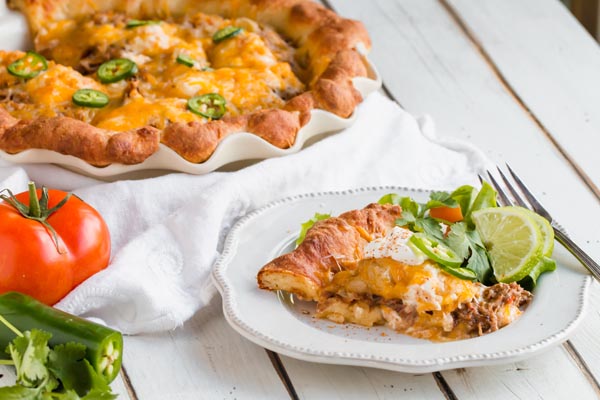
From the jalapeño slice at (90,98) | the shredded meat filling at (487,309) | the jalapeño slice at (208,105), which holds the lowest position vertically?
the jalapeño slice at (90,98)

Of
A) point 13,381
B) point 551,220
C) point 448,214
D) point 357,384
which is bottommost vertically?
point 13,381

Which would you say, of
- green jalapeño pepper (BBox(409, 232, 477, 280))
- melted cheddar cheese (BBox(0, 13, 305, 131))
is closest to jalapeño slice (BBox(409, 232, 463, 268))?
green jalapeño pepper (BBox(409, 232, 477, 280))

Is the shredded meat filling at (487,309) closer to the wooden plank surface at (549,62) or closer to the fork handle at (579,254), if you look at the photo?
the fork handle at (579,254)

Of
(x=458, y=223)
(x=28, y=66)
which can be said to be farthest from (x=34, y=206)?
(x=458, y=223)

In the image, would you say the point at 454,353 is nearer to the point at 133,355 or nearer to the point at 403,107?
the point at 133,355

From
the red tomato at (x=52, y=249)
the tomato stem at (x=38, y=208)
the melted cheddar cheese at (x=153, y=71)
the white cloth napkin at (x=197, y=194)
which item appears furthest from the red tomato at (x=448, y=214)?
the tomato stem at (x=38, y=208)

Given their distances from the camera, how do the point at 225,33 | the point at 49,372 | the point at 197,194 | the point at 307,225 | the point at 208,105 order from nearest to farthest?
the point at 49,372
the point at 307,225
the point at 197,194
the point at 208,105
the point at 225,33

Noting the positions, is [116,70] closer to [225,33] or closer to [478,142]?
[225,33]
